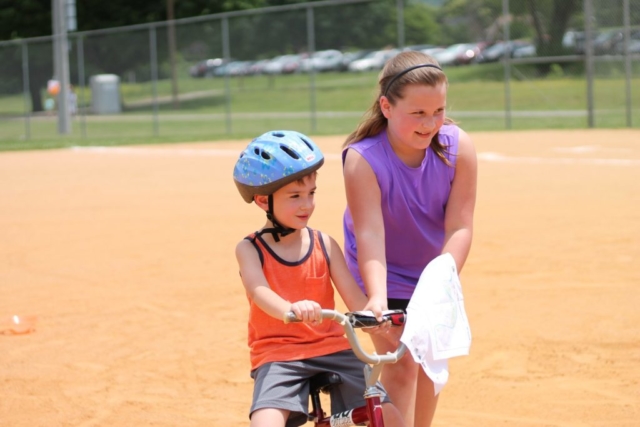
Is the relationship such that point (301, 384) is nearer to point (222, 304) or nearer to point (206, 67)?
point (222, 304)

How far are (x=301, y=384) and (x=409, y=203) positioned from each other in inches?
32.5

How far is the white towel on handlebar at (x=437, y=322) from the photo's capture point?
3.05 meters

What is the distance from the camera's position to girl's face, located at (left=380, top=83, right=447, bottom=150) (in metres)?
3.46

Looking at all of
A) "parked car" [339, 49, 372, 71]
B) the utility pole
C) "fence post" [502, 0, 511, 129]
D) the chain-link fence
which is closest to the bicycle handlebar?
the chain-link fence

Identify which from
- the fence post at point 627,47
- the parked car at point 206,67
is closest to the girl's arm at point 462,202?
the fence post at point 627,47

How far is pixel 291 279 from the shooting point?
341 centimetres

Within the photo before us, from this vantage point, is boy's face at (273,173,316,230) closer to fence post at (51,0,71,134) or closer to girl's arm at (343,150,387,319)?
girl's arm at (343,150,387,319)

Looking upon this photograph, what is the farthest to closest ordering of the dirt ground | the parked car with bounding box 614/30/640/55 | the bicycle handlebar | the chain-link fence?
the chain-link fence → the parked car with bounding box 614/30/640/55 → the dirt ground → the bicycle handlebar

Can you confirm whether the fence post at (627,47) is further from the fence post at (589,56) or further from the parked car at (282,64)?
the parked car at (282,64)

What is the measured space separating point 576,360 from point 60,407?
2.88m

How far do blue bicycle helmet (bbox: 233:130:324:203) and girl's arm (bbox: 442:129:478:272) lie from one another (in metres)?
0.57

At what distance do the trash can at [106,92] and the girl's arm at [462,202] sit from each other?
1263 inches

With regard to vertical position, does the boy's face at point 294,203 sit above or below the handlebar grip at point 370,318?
above

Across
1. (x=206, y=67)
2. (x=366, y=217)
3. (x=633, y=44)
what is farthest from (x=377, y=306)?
(x=206, y=67)
